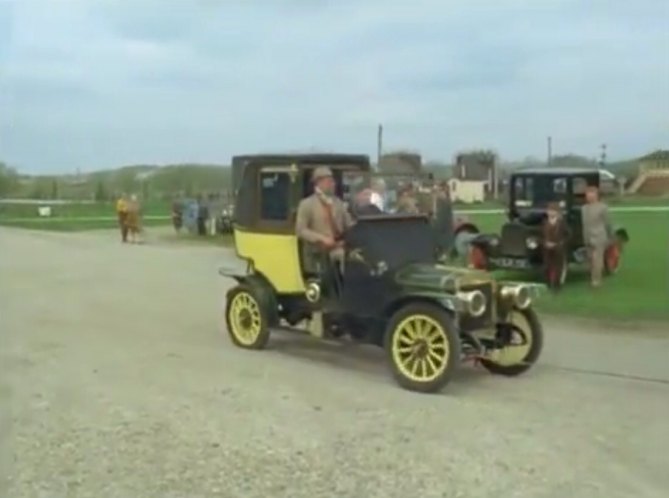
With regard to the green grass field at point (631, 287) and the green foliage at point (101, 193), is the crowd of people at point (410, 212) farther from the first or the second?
the green foliage at point (101, 193)

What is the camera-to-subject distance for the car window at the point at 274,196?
30.8 feet

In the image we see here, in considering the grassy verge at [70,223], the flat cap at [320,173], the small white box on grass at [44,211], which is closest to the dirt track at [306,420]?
the flat cap at [320,173]

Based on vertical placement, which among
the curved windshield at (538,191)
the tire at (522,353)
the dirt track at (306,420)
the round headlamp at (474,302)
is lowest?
the dirt track at (306,420)

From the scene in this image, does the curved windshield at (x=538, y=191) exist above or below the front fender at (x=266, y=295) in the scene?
above

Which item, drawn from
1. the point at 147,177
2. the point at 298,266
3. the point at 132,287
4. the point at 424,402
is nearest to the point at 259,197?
the point at 298,266

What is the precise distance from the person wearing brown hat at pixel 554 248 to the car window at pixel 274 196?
6.23 metres

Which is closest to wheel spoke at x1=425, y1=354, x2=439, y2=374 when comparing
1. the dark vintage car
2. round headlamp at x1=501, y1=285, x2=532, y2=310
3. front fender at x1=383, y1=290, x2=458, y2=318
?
front fender at x1=383, y1=290, x2=458, y2=318

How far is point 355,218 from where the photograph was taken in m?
8.64

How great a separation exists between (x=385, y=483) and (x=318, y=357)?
4.04 meters

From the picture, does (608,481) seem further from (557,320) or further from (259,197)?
(557,320)

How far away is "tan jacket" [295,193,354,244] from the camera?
8.70m

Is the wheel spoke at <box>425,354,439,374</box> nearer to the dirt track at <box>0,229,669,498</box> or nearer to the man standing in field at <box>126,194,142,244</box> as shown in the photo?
the dirt track at <box>0,229,669,498</box>

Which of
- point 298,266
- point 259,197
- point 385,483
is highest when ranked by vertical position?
point 259,197

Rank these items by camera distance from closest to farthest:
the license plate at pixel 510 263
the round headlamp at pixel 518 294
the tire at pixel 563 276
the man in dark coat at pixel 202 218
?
the round headlamp at pixel 518 294 → the tire at pixel 563 276 → the license plate at pixel 510 263 → the man in dark coat at pixel 202 218
